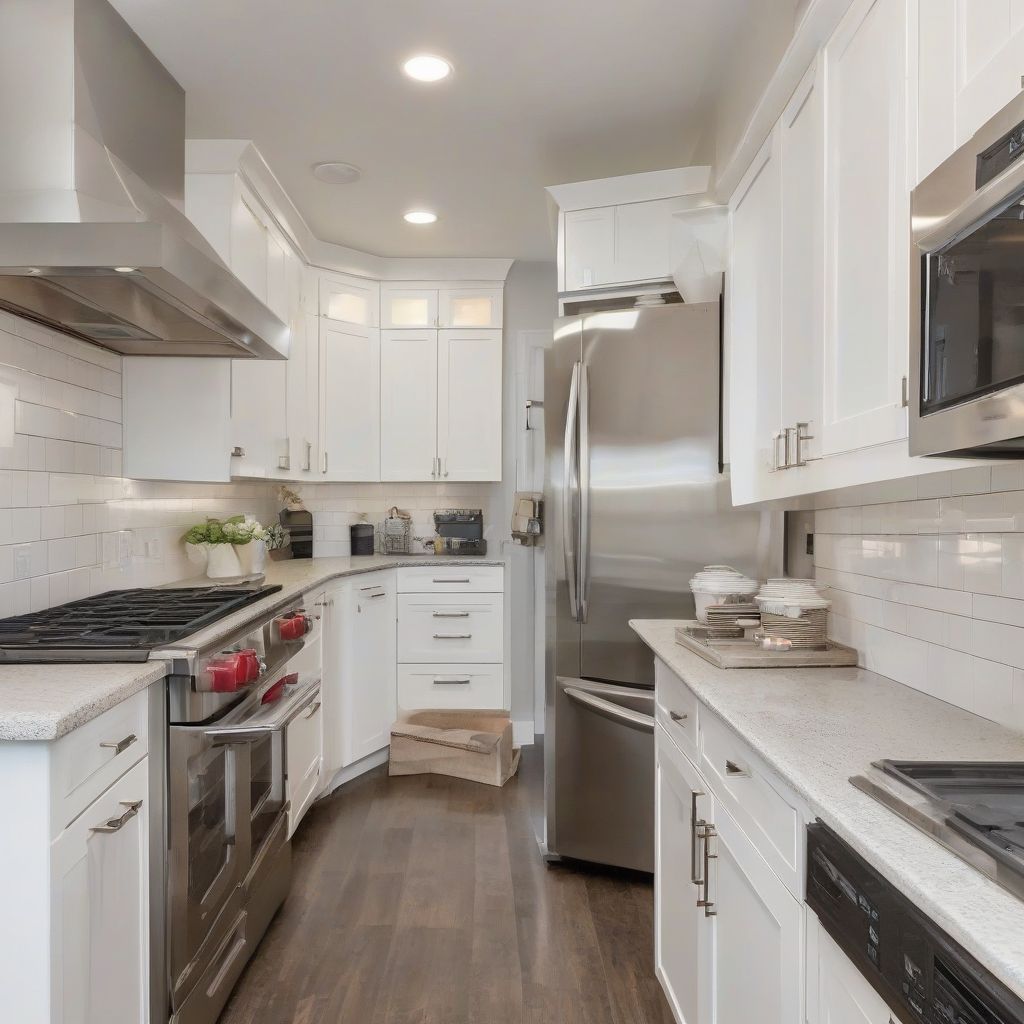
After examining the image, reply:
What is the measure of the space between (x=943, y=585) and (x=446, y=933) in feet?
5.73

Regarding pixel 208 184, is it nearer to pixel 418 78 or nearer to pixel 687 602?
pixel 418 78

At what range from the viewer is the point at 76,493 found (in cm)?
250

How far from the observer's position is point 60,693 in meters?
1.46

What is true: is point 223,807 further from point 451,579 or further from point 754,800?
point 451,579

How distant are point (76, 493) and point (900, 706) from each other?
7.58 feet

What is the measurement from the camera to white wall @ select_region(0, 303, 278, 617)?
2154 millimetres

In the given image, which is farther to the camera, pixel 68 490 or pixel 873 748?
pixel 68 490

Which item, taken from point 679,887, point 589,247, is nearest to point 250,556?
point 589,247

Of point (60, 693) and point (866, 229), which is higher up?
point (866, 229)

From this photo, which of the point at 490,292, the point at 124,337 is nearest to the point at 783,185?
the point at 124,337

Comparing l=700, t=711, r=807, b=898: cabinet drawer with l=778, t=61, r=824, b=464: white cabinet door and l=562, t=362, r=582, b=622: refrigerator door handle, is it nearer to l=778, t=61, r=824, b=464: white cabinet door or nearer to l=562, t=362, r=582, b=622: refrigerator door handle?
l=778, t=61, r=824, b=464: white cabinet door

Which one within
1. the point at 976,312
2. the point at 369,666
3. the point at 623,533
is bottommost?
the point at 369,666

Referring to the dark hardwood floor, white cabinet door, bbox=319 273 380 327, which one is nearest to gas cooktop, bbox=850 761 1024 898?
the dark hardwood floor

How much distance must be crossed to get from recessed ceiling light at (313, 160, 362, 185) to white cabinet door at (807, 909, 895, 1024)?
125 inches
